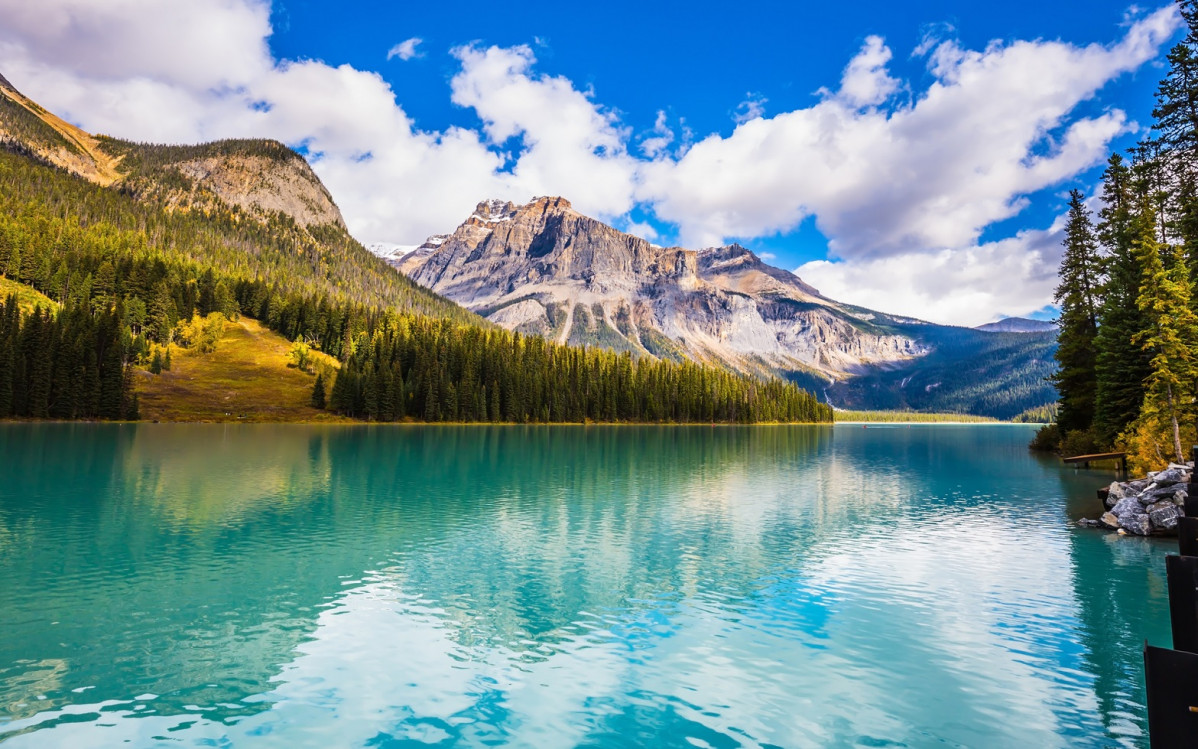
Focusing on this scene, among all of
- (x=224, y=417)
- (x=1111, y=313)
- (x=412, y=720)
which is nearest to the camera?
(x=412, y=720)

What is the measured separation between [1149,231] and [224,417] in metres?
160

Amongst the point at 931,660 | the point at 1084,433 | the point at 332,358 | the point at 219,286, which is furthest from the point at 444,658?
the point at 219,286

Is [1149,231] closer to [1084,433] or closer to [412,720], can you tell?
[1084,433]

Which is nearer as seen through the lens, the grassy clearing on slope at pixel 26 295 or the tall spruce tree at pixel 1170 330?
the tall spruce tree at pixel 1170 330

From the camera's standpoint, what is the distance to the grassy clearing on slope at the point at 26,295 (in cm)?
14895

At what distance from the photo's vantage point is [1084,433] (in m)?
70.9

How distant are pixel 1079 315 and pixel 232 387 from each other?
574ft

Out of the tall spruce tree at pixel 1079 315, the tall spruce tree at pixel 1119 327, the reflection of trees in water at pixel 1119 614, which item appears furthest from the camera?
the tall spruce tree at pixel 1079 315

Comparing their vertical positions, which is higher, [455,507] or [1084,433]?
[1084,433]

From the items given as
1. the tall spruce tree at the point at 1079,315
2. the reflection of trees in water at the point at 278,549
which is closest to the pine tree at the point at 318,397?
the reflection of trees in water at the point at 278,549

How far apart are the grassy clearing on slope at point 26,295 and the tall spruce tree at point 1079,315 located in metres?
204

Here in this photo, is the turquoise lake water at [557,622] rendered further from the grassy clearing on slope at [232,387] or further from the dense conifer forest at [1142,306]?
the grassy clearing on slope at [232,387]

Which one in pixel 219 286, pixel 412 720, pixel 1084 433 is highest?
pixel 219 286

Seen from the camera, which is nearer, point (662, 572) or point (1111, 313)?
point (662, 572)
